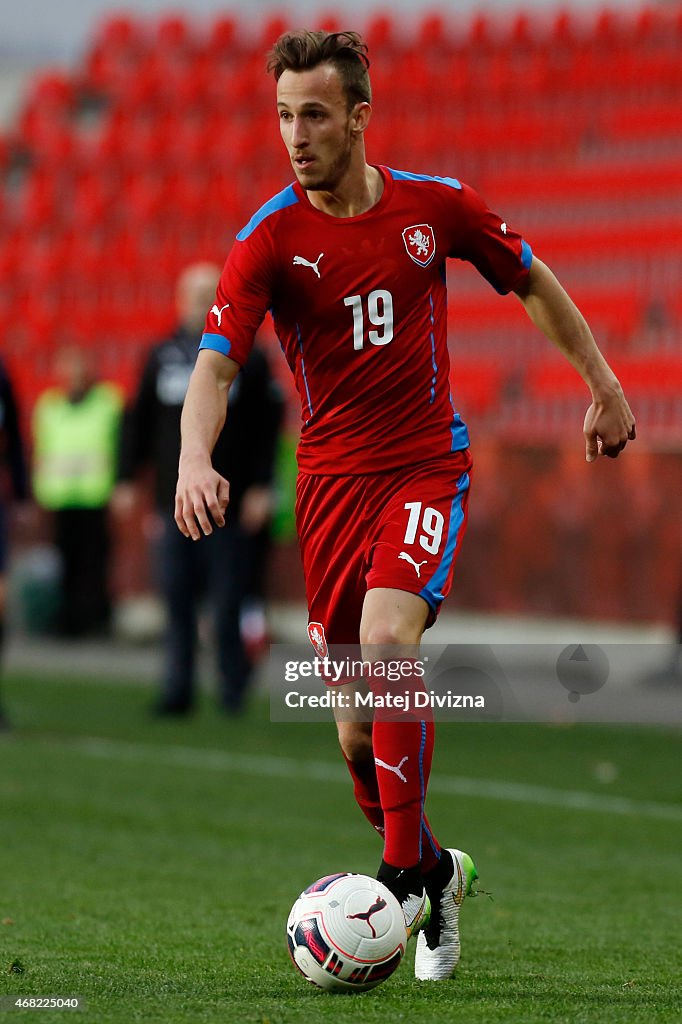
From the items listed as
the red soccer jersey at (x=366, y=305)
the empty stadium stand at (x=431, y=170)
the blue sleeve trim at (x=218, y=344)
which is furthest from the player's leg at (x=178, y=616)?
the blue sleeve trim at (x=218, y=344)

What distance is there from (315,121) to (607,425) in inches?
40.9

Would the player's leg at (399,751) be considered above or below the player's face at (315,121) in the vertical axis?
below

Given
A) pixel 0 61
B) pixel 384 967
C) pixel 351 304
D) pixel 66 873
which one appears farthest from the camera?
pixel 0 61

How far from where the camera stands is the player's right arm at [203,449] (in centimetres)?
368

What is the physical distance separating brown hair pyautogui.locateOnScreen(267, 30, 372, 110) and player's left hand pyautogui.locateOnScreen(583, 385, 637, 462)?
947 mm

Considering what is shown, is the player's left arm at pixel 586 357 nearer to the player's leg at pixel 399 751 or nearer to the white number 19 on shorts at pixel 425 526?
the white number 19 on shorts at pixel 425 526

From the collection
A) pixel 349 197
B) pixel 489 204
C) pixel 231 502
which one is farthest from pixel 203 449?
pixel 489 204

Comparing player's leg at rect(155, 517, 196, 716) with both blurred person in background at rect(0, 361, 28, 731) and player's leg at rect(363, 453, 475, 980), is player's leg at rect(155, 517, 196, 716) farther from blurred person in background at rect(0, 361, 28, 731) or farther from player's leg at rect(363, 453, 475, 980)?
player's leg at rect(363, 453, 475, 980)

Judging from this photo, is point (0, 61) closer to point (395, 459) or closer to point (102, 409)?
point (102, 409)

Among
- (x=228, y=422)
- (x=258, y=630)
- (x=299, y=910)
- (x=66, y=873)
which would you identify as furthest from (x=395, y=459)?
(x=258, y=630)

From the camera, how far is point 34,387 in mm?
18109

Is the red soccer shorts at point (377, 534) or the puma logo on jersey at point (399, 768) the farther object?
the red soccer shorts at point (377, 534)

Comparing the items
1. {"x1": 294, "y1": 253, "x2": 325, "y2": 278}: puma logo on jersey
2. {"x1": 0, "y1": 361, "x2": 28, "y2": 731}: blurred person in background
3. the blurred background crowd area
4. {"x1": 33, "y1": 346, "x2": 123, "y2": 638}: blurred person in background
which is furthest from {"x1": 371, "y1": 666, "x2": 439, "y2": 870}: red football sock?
{"x1": 33, "y1": 346, "x2": 123, "y2": 638}: blurred person in background

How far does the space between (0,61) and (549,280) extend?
77.3 ft
